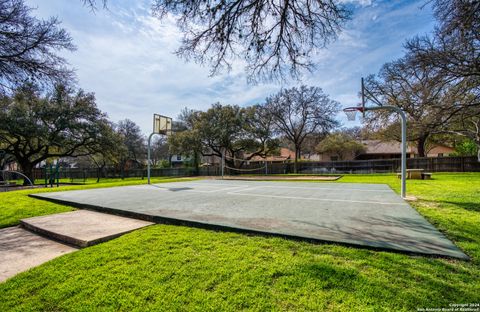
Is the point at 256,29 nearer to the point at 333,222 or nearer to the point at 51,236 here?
the point at 333,222

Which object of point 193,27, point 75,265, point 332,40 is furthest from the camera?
point 332,40

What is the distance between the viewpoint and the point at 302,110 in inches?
955

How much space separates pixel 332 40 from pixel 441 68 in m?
4.09

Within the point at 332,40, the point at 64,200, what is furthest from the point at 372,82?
the point at 64,200

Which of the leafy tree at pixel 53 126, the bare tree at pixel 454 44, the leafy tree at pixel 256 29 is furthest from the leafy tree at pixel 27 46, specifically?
the leafy tree at pixel 53 126

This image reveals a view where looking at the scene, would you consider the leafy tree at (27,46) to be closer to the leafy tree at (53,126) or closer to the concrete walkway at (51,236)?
the concrete walkway at (51,236)

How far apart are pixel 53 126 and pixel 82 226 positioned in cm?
1976

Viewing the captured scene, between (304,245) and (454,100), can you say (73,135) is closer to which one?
(304,245)

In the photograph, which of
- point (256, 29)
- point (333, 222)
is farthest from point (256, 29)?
point (333, 222)

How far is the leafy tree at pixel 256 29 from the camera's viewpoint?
3.75 m

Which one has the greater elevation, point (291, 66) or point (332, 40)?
point (332, 40)

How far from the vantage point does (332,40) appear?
440 centimetres

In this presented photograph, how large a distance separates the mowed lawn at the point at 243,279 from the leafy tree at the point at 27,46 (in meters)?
5.92

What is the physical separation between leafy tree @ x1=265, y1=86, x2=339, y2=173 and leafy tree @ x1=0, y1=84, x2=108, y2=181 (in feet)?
58.7
